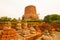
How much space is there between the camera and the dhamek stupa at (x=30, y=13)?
84.3ft

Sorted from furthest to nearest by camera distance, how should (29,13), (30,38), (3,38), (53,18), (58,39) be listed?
1. (29,13)
2. (53,18)
3. (58,39)
4. (30,38)
5. (3,38)

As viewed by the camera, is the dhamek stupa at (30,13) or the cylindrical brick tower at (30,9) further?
the cylindrical brick tower at (30,9)

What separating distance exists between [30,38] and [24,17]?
17.9m

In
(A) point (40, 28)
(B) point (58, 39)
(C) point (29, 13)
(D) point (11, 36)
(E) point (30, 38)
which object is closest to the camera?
(D) point (11, 36)

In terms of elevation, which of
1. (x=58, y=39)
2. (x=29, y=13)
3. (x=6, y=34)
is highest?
(x=29, y=13)

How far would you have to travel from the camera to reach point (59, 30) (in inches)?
599

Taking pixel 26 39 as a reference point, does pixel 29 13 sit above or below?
above

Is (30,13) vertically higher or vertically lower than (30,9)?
lower

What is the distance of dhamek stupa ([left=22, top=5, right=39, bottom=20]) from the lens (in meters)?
25.7

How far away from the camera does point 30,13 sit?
26.3m

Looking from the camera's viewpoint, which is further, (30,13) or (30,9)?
(30,9)

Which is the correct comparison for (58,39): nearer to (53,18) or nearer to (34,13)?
(53,18)

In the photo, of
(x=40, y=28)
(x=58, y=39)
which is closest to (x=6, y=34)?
(x=58, y=39)

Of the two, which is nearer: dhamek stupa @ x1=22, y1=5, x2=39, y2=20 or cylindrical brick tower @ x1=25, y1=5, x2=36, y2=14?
dhamek stupa @ x1=22, y1=5, x2=39, y2=20
